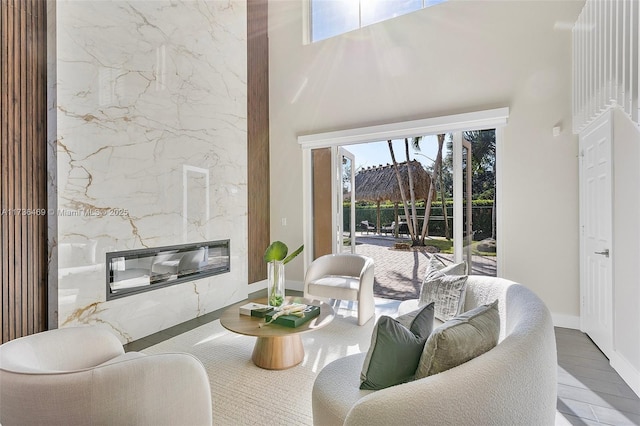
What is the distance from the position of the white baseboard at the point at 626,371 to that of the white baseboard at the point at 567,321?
90 cm

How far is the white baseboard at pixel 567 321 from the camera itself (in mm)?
3479

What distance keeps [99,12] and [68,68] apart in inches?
26.7

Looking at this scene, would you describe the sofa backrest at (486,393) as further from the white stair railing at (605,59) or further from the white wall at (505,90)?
the white wall at (505,90)

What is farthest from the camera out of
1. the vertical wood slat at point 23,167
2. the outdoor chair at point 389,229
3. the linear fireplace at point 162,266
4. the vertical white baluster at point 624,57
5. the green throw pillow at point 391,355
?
the outdoor chair at point 389,229

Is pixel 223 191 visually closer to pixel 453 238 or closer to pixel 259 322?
pixel 259 322

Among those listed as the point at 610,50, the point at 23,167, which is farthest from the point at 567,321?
the point at 23,167

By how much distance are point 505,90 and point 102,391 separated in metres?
4.45

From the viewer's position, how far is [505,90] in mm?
3797

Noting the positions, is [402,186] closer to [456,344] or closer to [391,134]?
[391,134]

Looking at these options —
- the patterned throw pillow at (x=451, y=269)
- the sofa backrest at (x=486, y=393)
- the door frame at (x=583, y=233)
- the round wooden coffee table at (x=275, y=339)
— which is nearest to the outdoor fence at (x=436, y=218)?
the door frame at (x=583, y=233)

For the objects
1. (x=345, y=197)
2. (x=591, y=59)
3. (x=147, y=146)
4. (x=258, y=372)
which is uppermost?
(x=591, y=59)

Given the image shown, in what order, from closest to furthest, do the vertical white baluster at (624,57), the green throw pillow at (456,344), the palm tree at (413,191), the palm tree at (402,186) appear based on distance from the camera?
the green throw pillow at (456,344)
the vertical white baluster at (624,57)
the palm tree at (413,191)
the palm tree at (402,186)

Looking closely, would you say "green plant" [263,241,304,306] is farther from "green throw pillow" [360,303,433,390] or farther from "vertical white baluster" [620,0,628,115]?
"vertical white baluster" [620,0,628,115]

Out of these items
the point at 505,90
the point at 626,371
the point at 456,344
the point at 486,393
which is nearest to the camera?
the point at 486,393
